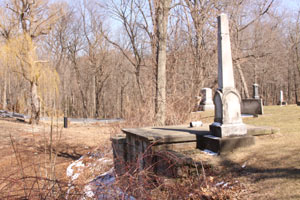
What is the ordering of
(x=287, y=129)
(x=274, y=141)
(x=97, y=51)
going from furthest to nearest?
1. (x=97, y=51)
2. (x=287, y=129)
3. (x=274, y=141)

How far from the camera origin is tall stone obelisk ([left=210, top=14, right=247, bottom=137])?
5.03m

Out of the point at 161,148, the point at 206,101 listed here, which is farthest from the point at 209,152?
the point at 206,101

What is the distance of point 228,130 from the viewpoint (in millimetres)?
4996

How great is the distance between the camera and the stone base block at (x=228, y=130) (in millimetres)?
4941

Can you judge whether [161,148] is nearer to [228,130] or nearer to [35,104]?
[228,130]

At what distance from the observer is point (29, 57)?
634 inches

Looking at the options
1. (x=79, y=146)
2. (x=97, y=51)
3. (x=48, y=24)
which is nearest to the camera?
(x=79, y=146)

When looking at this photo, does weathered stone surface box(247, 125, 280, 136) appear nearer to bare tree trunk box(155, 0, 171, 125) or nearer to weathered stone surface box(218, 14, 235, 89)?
weathered stone surface box(218, 14, 235, 89)

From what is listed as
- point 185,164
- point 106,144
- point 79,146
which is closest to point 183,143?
point 185,164

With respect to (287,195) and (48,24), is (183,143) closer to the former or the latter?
(287,195)

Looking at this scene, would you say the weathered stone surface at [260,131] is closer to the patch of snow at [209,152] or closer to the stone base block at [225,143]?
the stone base block at [225,143]

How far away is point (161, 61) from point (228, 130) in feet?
13.0

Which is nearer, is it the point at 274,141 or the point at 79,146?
the point at 274,141

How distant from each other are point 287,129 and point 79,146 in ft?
28.2
